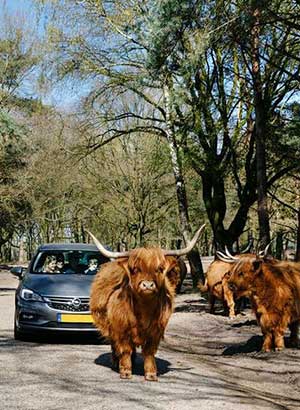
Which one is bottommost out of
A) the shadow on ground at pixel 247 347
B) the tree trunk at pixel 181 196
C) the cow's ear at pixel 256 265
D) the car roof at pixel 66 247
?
the shadow on ground at pixel 247 347

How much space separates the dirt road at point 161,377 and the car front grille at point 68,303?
64 cm

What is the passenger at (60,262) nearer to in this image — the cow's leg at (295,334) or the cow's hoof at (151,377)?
the cow's leg at (295,334)

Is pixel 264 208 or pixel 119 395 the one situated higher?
pixel 264 208

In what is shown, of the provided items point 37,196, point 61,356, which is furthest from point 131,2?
point 37,196

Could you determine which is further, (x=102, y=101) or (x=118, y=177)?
(x=118, y=177)

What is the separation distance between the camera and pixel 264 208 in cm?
1839

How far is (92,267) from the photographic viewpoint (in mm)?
13617

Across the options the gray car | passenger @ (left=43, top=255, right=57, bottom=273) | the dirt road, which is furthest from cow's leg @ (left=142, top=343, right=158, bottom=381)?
passenger @ (left=43, top=255, right=57, bottom=273)

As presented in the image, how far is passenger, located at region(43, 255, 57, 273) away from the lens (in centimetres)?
1346

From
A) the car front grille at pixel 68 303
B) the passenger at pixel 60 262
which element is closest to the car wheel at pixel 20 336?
the car front grille at pixel 68 303

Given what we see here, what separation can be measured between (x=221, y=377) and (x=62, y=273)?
14.1 ft

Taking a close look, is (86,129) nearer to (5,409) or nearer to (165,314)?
(165,314)

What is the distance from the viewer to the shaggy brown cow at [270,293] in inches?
488

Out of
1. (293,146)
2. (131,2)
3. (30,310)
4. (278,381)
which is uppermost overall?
(131,2)
